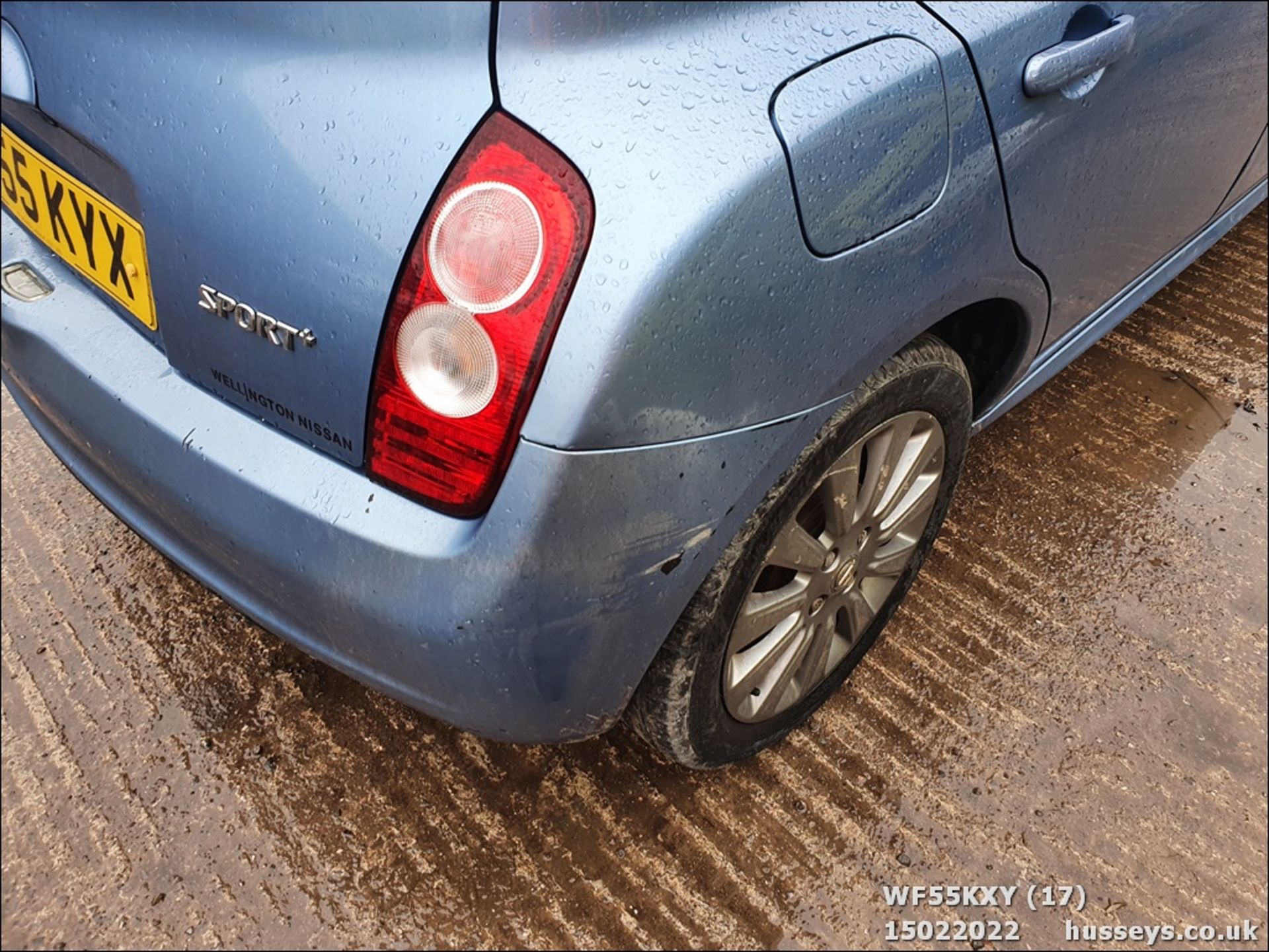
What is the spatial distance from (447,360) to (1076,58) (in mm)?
1058

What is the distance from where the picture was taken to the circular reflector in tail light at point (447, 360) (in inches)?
44.2

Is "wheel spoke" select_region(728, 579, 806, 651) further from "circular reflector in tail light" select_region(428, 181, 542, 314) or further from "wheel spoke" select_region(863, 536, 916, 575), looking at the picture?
"circular reflector in tail light" select_region(428, 181, 542, 314)

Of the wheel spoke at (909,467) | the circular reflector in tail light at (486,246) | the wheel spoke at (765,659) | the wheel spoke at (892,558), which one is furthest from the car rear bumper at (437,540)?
the wheel spoke at (892,558)

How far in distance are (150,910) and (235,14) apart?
136cm

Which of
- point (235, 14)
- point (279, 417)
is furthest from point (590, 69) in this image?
point (279, 417)

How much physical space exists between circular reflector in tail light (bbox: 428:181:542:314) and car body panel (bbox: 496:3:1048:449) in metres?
0.07

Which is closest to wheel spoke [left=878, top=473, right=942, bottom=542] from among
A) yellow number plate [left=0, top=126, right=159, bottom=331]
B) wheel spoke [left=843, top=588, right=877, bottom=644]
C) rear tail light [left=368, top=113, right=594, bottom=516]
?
wheel spoke [left=843, top=588, right=877, bottom=644]

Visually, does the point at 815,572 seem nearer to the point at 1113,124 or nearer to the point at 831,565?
the point at 831,565

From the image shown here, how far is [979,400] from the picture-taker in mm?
2010

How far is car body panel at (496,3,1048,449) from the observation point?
109 centimetres

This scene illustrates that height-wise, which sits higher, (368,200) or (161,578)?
(368,200)

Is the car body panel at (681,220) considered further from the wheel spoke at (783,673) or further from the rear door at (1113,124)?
the wheel spoke at (783,673)

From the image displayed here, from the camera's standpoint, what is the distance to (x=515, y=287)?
3.62 feet

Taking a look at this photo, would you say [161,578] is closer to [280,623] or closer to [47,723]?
[47,723]
